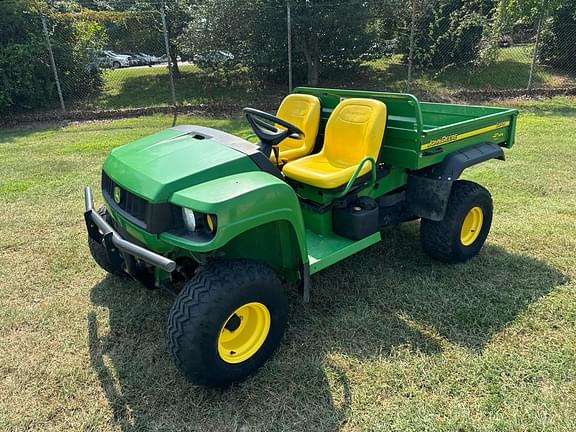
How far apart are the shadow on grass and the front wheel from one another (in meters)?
0.15

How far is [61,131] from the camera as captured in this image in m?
9.15

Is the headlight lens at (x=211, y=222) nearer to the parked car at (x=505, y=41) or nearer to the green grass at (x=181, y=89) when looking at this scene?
the green grass at (x=181, y=89)

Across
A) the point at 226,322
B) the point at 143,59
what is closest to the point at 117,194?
the point at 226,322

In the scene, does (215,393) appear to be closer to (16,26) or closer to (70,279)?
(70,279)

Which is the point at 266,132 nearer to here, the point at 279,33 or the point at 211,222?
the point at 211,222

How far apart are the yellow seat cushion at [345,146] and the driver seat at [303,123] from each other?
0.26 metres

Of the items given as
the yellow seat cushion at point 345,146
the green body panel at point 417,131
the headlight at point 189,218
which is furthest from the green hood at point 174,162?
the green body panel at point 417,131

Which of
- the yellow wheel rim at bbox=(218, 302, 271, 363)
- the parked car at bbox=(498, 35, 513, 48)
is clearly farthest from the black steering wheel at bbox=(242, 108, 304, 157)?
the parked car at bbox=(498, 35, 513, 48)

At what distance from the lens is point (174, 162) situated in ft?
8.55

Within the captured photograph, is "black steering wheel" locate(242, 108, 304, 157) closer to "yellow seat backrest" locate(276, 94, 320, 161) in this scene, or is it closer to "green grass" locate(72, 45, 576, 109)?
"yellow seat backrest" locate(276, 94, 320, 161)

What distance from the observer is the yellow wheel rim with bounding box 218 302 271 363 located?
8.04 feet

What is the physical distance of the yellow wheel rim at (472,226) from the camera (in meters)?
3.70

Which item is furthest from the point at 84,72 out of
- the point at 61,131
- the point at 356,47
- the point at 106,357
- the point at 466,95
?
the point at 106,357

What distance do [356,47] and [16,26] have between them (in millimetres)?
7766
